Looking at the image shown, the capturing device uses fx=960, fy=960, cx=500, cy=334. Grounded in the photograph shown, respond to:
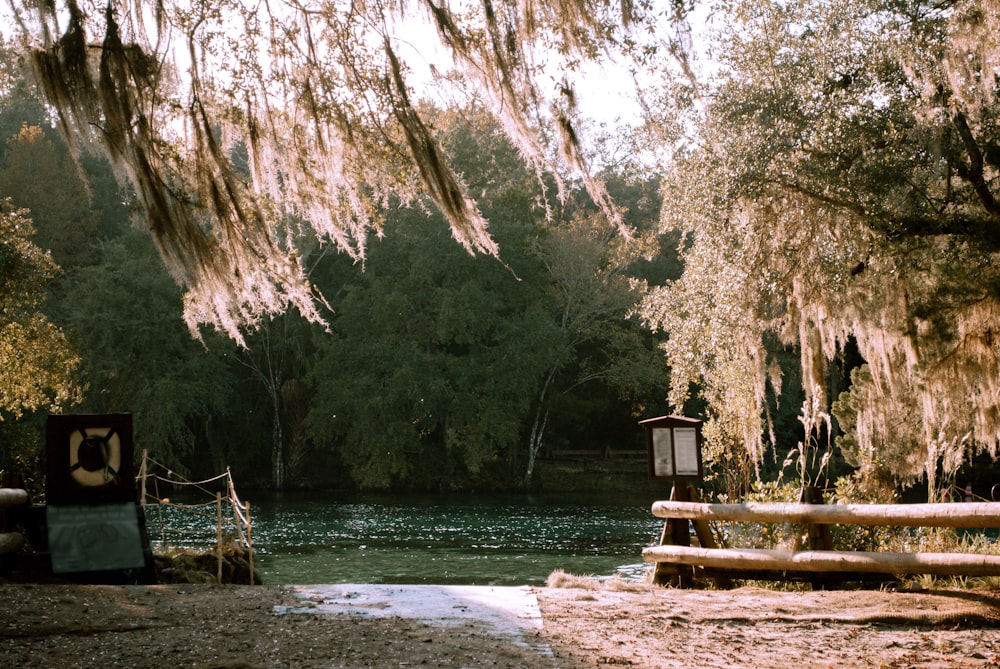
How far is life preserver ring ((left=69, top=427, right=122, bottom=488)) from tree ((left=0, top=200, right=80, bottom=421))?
21.5 ft

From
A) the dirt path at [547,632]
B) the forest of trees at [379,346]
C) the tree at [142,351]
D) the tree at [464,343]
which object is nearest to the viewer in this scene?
the dirt path at [547,632]

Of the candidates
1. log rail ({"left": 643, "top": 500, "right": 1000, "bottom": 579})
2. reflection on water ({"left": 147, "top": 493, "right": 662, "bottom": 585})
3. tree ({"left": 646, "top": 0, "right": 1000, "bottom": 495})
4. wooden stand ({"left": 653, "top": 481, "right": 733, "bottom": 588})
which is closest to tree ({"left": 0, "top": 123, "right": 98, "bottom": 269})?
reflection on water ({"left": 147, "top": 493, "right": 662, "bottom": 585})

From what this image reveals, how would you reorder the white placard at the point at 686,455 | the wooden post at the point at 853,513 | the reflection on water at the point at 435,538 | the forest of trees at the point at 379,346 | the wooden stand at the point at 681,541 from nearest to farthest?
the wooden post at the point at 853,513, the wooden stand at the point at 681,541, the white placard at the point at 686,455, the reflection on water at the point at 435,538, the forest of trees at the point at 379,346

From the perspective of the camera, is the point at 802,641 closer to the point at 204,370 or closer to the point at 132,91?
the point at 132,91

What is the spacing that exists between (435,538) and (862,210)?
1146 centimetres

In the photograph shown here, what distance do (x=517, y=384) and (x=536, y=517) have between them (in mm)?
8300

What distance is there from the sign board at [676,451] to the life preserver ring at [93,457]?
4304 mm

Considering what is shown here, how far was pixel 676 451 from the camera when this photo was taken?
726 centimetres

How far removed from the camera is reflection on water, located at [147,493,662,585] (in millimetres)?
13656

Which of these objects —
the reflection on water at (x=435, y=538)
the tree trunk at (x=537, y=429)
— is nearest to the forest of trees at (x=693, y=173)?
the reflection on water at (x=435, y=538)

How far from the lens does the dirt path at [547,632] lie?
4.30m

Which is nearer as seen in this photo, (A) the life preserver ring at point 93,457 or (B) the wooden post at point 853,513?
(B) the wooden post at point 853,513

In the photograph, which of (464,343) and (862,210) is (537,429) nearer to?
(464,343)

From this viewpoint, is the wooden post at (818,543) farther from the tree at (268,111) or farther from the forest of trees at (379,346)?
the forest of trees at (379,346)
